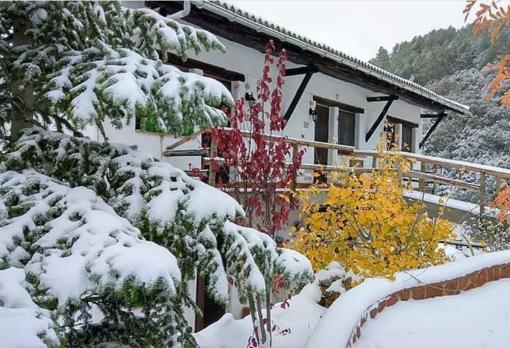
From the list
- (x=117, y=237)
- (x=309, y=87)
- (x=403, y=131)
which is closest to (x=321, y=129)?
(x=309, y=87)

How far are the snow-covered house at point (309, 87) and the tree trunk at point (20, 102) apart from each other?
1.50 m

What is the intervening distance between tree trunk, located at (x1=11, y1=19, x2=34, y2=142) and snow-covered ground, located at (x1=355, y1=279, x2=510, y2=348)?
2.72m

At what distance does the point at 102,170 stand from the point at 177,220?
1.52 feet

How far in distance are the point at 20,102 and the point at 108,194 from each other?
67 centimetres

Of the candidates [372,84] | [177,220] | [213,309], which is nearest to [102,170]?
[177,220]

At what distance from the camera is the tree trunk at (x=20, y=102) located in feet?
7.69

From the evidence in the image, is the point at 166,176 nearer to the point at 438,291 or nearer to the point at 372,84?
the point at 438,291

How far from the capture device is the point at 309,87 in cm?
1027

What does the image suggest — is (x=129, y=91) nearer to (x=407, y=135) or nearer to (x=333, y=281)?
(x=333, y=281)

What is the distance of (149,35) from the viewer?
7.83 ft

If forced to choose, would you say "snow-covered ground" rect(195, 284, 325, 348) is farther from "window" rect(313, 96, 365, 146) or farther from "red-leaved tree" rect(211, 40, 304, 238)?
"window" rect(313, 96, 365, 146)

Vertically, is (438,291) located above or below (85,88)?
below

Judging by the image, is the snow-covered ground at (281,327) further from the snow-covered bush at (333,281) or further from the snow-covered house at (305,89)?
the snow-covered house at (305,89)

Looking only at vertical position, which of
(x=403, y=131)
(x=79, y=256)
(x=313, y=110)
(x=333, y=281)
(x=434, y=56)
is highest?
(x=434, y=56)
